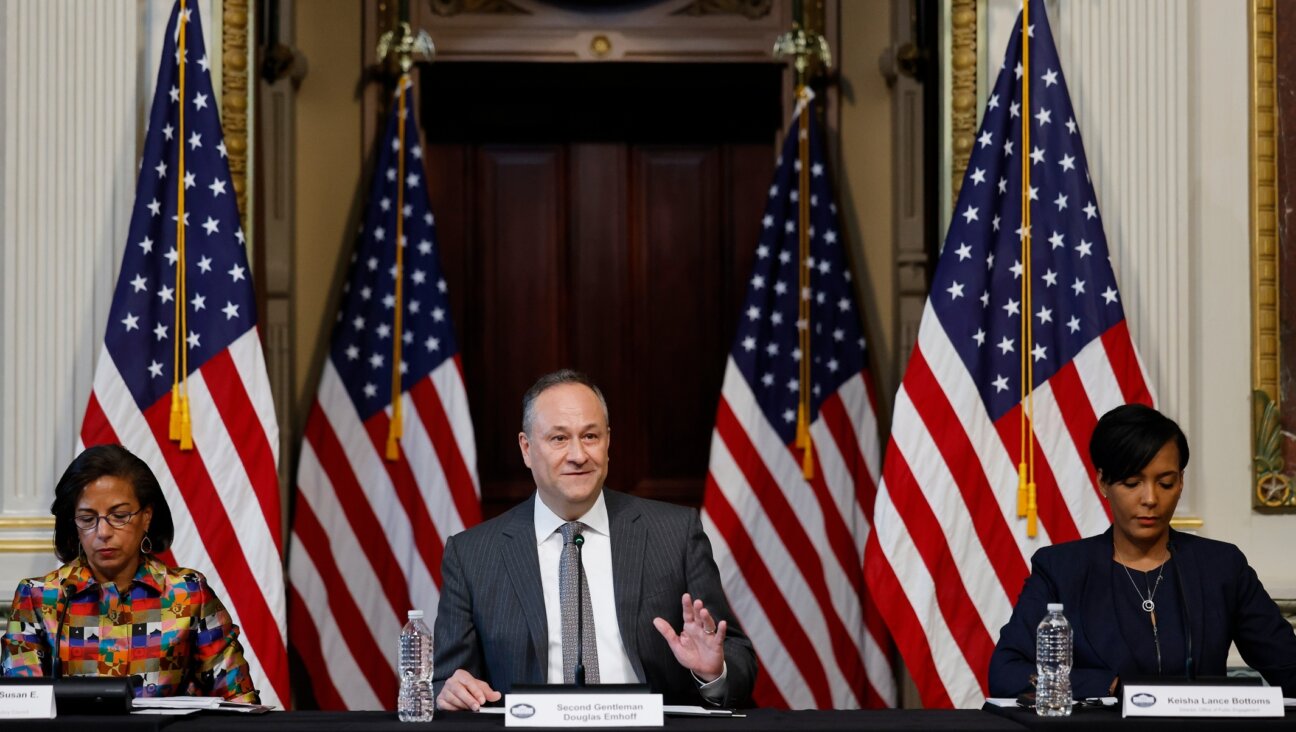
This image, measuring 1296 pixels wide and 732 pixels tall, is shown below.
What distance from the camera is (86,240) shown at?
15.8 feet

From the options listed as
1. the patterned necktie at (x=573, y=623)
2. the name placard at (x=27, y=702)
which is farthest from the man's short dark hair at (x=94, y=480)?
the patterned necktie at (x=573, y=623)

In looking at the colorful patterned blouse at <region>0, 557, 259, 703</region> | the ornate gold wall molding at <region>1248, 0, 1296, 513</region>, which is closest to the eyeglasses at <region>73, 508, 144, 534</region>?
the colorful patterned blouse at <region>0, 557, 259, 703</region>

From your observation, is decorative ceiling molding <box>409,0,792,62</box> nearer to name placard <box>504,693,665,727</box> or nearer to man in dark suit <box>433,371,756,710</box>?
man in dark suit <box>433,371,756,710</box>

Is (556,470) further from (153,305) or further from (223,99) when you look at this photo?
(223,99)

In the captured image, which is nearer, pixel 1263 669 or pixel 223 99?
pixel 1263 669

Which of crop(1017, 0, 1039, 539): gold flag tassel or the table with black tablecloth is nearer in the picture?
the table with black tablecloth

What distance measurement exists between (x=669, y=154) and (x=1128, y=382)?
228cm

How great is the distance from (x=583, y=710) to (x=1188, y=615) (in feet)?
5.11

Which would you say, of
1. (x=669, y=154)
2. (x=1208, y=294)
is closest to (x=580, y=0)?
(x=669, y=154)

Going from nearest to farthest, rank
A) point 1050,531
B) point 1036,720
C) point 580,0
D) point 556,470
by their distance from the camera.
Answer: point 1036,720, point 556,470, point 1050,531, point 580,0

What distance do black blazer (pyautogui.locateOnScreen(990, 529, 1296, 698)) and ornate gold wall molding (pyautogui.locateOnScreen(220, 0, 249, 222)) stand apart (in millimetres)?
2879

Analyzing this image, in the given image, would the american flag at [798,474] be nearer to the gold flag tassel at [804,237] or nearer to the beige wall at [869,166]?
the gold flag tassel at [804,237]

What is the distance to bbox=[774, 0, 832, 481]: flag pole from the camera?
5625 mm

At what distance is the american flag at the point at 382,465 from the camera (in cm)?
550
